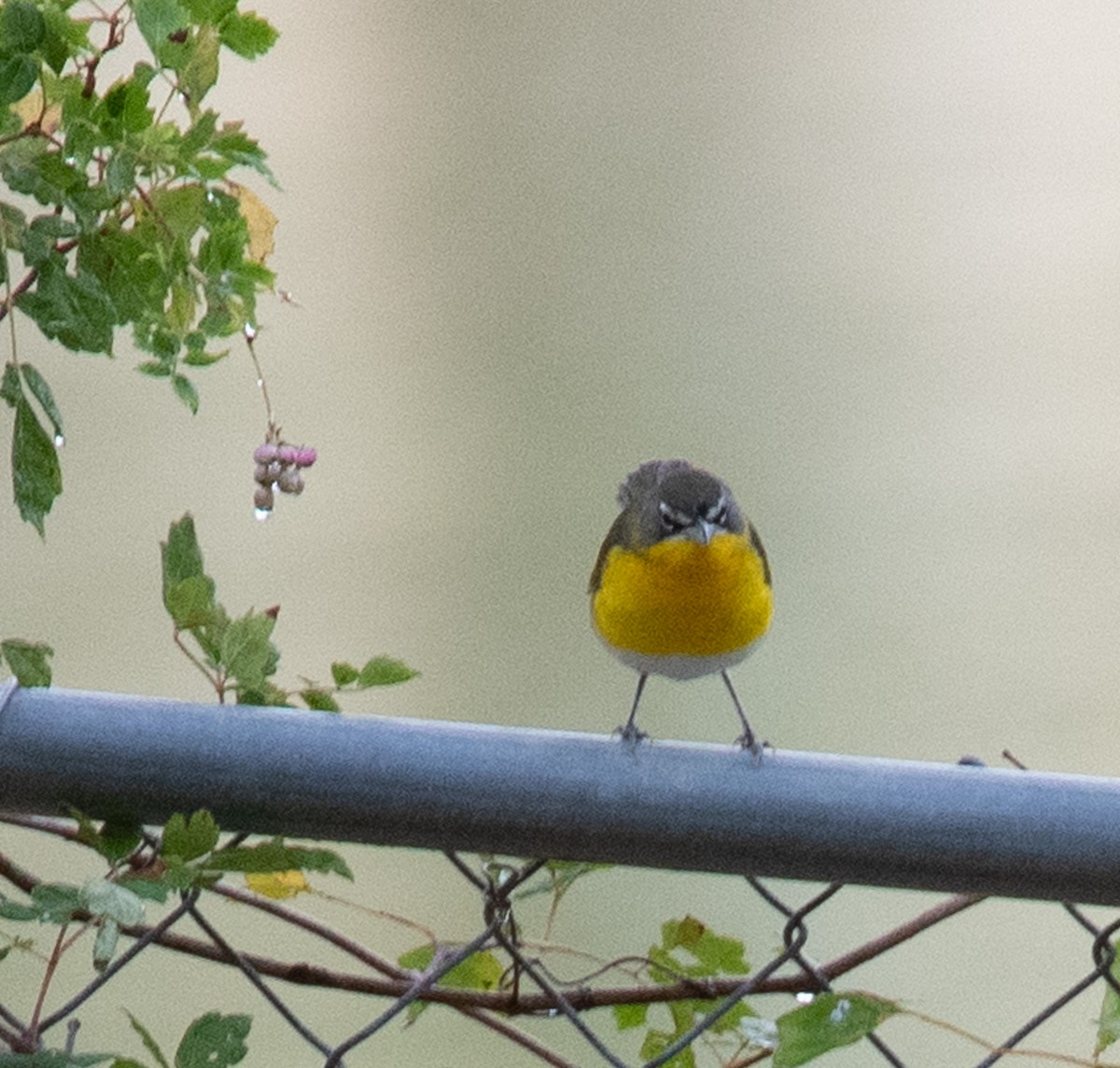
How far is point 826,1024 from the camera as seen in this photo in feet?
2.32

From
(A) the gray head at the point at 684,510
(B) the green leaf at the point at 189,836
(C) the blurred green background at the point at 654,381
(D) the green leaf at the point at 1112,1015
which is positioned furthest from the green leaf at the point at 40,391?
(C) the blurred green background at the point at 654,381

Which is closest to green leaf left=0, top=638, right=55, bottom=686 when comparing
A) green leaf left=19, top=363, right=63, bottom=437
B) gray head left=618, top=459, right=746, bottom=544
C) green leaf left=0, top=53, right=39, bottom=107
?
green leaf left=19, top=363, right=63, bottom=437

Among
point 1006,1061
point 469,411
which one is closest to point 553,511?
point 469,411

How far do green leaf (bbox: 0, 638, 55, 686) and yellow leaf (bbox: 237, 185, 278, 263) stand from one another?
0.27 meters

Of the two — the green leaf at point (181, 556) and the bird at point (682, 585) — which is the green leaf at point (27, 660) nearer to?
the green leaf at point (181, 556)

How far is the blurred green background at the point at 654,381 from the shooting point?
7.21ft

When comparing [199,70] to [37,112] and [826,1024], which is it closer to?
[37,112]

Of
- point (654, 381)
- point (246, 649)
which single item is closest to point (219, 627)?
point (246, 649)

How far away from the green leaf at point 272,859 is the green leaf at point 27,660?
11 centimetres

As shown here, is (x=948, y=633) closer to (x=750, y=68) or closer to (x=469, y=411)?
(x=469, y=411)

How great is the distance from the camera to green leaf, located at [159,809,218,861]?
2.06 feet

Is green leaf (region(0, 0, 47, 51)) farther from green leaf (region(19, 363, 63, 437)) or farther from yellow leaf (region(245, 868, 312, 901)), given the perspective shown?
yellow leaf (region(245, 868, 312, 901))

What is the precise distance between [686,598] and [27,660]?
69 centimetres

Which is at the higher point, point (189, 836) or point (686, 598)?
point (686, 598)
